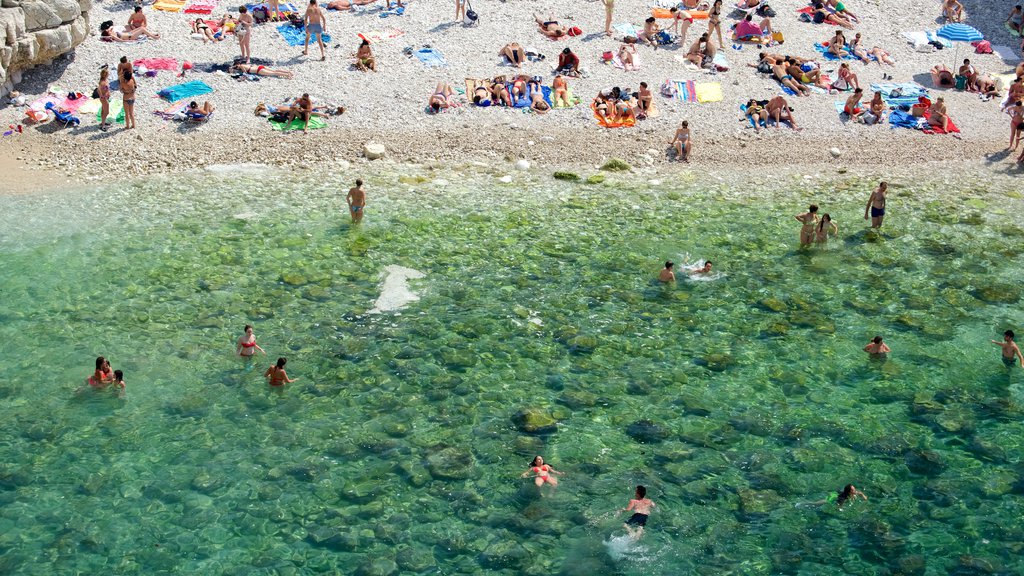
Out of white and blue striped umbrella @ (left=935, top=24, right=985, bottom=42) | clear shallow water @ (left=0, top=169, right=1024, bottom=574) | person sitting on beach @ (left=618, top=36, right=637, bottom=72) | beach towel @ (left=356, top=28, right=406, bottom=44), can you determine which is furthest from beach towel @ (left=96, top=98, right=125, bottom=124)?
white and blue striped umbrella @ (left=935, top=24, right=985, bottom=42)

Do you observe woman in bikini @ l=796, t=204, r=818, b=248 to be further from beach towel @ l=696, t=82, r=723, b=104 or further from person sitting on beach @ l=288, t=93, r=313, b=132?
person sitting on beach @ l=288, t=93, r=313, b=132

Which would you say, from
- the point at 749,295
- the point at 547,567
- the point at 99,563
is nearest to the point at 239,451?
the point at 99,563

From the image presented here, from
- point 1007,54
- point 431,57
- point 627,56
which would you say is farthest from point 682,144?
point 1007,54

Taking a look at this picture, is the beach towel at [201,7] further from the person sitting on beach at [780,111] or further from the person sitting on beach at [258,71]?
the person sitting on beach at [780,111]

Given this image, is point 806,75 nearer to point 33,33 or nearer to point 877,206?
point 877,206

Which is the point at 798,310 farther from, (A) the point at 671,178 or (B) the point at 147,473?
(B) the point at 147,473
